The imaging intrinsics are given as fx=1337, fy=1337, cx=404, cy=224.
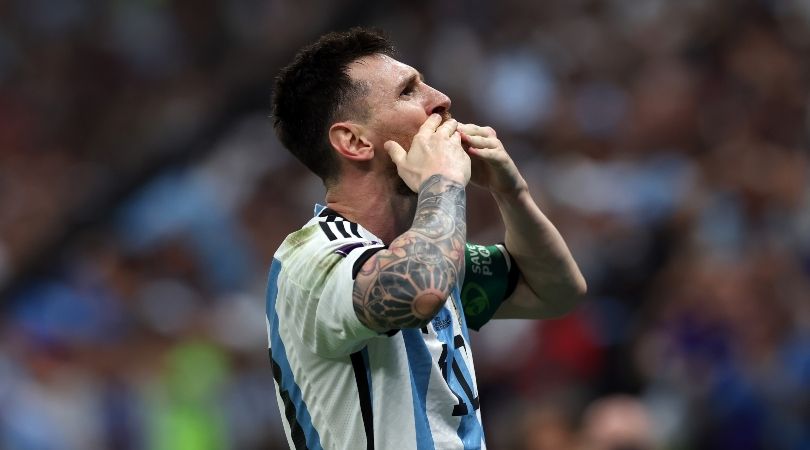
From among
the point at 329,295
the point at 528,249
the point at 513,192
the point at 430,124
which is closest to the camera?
the point at 329,295

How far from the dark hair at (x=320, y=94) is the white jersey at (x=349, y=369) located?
0.88ft

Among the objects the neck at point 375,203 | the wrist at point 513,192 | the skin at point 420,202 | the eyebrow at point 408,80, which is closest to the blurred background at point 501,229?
the skin at point 420,202

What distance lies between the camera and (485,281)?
3.97 metres

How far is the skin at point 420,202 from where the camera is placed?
3.08 meters

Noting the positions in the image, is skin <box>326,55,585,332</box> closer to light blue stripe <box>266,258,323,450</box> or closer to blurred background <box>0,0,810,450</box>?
light blue stripe <box>266,258,323,450</box>

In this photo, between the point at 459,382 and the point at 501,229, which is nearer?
the point at 459,382

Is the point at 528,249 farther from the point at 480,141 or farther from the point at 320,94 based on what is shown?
the point at 320,94

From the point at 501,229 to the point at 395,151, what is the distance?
14.5 ft

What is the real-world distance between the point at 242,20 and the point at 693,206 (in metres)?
4.24

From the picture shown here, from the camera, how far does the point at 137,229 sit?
836 cm

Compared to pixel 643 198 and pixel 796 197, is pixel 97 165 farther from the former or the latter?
pixel 796 197

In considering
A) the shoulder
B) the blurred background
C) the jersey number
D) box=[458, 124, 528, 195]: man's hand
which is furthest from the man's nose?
the blurred background

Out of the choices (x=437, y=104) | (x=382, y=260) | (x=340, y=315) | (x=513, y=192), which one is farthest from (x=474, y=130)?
(x=340, y=315)

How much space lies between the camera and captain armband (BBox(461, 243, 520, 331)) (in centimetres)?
395
